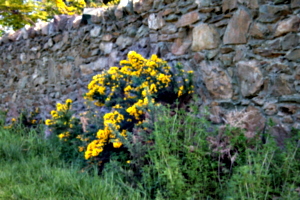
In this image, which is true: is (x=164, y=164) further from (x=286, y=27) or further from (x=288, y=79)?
(x=286, y=27)

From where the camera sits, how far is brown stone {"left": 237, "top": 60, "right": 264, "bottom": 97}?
11.1ft

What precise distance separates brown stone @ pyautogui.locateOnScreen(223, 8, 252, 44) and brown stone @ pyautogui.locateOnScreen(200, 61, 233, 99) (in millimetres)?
347

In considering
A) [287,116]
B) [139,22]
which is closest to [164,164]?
[287,116]

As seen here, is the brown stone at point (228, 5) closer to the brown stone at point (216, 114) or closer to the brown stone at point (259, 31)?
the brown stone at point (259, 31)

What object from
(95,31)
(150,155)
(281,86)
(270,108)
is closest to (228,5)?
(281,86)

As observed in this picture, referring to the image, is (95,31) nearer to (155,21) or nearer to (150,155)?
(155,21)

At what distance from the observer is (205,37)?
3.88m

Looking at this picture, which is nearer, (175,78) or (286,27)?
(286,27)

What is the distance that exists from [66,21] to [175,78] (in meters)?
2.97

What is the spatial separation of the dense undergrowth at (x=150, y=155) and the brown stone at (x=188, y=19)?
22.1 inches

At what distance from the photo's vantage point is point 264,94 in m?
3.34

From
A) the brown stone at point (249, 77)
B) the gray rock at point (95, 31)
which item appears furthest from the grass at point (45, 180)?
the gray rock at point (95, 31)

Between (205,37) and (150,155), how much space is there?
1.62 meters

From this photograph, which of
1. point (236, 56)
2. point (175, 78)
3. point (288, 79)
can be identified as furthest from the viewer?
point (175, 78)
